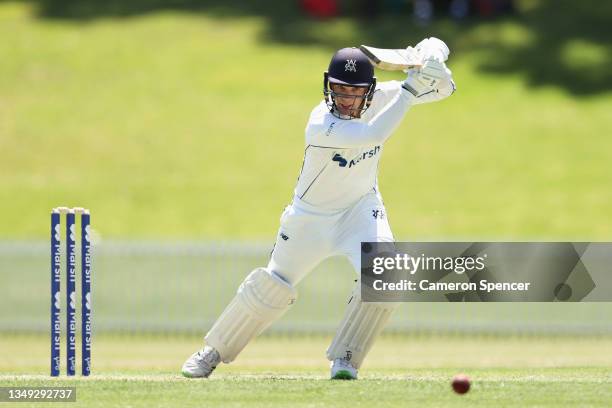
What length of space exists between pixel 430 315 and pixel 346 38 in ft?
Answer: 29.9

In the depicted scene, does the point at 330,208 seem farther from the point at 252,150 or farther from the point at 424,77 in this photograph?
the point at 252,150

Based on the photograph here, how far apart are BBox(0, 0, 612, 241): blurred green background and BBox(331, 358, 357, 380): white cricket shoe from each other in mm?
8621

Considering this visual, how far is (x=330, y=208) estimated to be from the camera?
6547 mm

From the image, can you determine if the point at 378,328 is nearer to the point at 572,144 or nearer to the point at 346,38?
the point at 572,144

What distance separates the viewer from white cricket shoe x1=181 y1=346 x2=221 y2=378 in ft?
21.8

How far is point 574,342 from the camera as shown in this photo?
12250 millimetres

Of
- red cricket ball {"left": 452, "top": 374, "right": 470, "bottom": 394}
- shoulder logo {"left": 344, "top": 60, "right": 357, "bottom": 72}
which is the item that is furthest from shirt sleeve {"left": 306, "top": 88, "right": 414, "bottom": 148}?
red cricket ball {"left": 452, "top": 374, "right": 470, "bottom": 394}

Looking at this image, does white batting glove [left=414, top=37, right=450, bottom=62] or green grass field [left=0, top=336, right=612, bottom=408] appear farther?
white batting glove [left=414, top=37, right=450, bottom=62]

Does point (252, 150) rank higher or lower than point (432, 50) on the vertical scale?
lower

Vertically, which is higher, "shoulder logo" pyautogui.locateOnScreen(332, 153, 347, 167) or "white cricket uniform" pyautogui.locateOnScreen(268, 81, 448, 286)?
"shoulder logo" pyautogui.locateOnScreen(332, 153, 347, 167)

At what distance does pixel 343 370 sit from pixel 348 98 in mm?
1335

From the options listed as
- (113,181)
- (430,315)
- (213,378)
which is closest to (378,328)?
(213,378)

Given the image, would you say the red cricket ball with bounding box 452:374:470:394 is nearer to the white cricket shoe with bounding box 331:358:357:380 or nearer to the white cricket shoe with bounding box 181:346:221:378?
the white cricket shoe with bounding box 331:358:357:380

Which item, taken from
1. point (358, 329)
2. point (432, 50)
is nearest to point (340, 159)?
point (432, 50)
